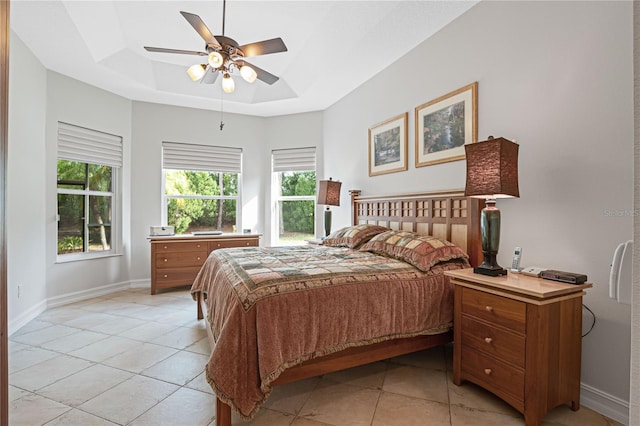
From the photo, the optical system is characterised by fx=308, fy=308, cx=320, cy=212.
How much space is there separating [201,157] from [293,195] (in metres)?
1.68

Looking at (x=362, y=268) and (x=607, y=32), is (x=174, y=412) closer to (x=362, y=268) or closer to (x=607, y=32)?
(x=362, y=268)

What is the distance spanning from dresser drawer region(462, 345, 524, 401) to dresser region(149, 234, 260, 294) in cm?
368

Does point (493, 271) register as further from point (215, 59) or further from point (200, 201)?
point (200, 201)

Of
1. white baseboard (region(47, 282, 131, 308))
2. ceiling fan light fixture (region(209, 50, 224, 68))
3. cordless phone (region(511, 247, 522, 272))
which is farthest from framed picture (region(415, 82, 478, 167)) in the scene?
white baseboard (region(47, 282, 131, 308))

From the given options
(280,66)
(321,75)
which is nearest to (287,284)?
(321,75)

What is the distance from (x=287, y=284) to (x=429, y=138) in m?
2.18

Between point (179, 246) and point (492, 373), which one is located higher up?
point (179, 246)

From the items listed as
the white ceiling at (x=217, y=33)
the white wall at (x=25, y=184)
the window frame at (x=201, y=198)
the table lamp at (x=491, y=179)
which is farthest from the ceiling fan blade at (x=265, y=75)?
the window frame at (x=201, y=198)

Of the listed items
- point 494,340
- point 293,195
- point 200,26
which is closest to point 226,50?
point 200,26

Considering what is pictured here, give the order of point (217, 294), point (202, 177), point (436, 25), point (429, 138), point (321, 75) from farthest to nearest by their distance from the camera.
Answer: point (202, 177) < point (321, 75) < point (429, 138) < point (436, 25) < point (217, 294)

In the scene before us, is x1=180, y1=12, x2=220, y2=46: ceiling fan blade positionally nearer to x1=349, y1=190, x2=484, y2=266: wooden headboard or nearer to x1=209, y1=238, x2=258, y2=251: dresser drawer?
x1=349, y1=190, x2=484, y2=266: wooden headboard

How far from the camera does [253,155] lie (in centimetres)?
553

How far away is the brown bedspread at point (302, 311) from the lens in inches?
63.0

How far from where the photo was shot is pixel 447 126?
289 centimetres
